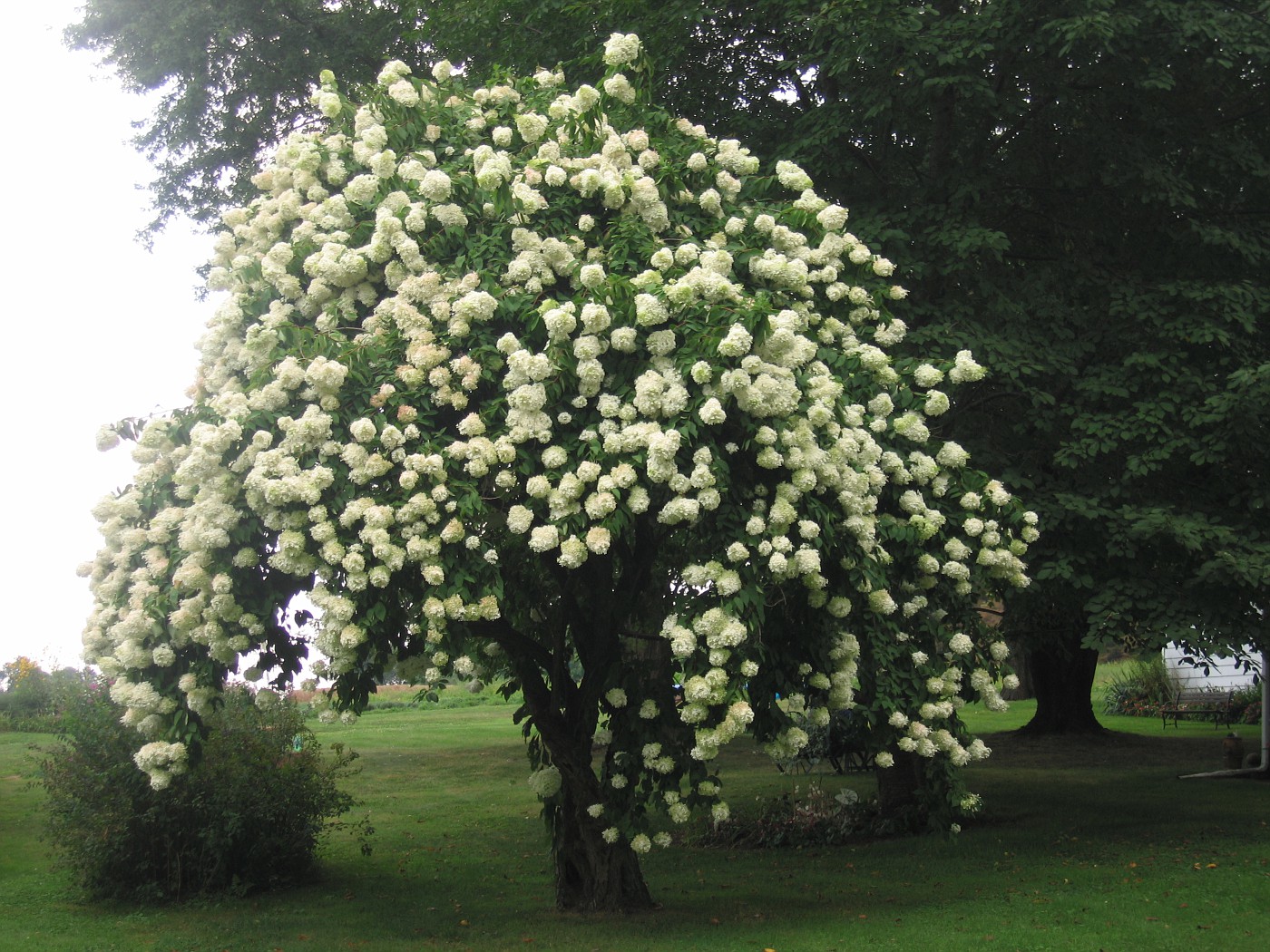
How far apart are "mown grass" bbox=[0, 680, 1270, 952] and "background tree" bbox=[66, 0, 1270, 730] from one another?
2375mm

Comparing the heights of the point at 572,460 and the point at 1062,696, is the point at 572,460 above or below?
above

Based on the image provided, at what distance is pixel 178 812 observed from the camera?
35.8ft

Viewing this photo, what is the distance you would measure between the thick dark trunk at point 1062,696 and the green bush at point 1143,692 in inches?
245

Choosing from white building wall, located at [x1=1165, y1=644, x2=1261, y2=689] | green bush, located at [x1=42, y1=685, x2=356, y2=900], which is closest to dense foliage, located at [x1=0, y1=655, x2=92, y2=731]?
green bush, located at [x1=42, y1=685, x2=356, y2=900]

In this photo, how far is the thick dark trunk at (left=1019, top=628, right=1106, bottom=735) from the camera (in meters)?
22.2

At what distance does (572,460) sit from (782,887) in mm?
5987

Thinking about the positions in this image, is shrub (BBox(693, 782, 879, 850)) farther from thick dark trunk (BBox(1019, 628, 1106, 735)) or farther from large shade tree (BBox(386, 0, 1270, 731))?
thick dark trunk (BBox(1019, 628, 1106, 735))

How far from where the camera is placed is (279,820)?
37.7ft

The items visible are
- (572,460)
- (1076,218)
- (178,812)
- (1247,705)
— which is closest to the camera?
(572,460)

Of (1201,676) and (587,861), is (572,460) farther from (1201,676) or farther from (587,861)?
(1201,676)

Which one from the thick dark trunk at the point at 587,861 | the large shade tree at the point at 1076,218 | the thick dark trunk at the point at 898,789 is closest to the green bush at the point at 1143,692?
the thick dark trunk at the point at 898,789

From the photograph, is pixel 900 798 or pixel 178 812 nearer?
pixel 178 812

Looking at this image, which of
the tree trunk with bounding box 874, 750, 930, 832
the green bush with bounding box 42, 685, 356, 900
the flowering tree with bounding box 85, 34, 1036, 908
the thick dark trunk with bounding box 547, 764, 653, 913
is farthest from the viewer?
the tree trunk with bounding box 874, 750, 930, 832

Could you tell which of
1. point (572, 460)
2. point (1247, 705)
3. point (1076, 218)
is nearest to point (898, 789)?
point (1076, 218)
